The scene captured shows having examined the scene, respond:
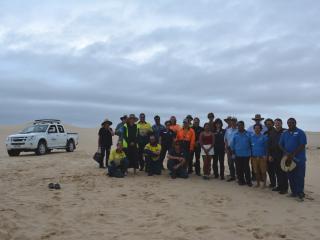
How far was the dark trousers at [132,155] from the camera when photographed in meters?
14.7

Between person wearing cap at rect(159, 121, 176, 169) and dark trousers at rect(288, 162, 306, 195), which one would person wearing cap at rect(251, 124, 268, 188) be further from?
person wearing cap at rect(159, 121, 176, 169)

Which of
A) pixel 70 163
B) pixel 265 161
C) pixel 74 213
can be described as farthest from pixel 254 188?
pixel 70 163

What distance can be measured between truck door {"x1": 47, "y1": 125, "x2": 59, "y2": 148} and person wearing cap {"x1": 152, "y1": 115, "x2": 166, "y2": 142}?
12.0 meters

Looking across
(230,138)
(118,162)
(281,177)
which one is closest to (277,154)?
(281,177)

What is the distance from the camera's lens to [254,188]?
41.9ft

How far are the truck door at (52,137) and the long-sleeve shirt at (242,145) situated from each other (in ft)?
49.1

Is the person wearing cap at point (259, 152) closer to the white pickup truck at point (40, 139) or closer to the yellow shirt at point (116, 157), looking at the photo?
the yellow shirt at point (116, 157)

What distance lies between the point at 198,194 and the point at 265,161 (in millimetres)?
2368

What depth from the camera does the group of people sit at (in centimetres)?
1165

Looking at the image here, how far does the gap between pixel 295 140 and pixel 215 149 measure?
305 cm

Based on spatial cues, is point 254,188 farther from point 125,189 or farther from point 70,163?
point 70,163

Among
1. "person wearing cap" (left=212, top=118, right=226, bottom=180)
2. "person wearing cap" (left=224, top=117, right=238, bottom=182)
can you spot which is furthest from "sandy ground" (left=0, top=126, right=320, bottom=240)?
"person wearing cap" (left=212, top=118, right=226, bottom=180)

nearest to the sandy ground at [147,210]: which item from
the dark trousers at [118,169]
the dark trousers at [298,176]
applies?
the dark trousers at [118,169]

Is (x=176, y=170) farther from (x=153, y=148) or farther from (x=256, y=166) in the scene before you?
(x=256, y=166)
